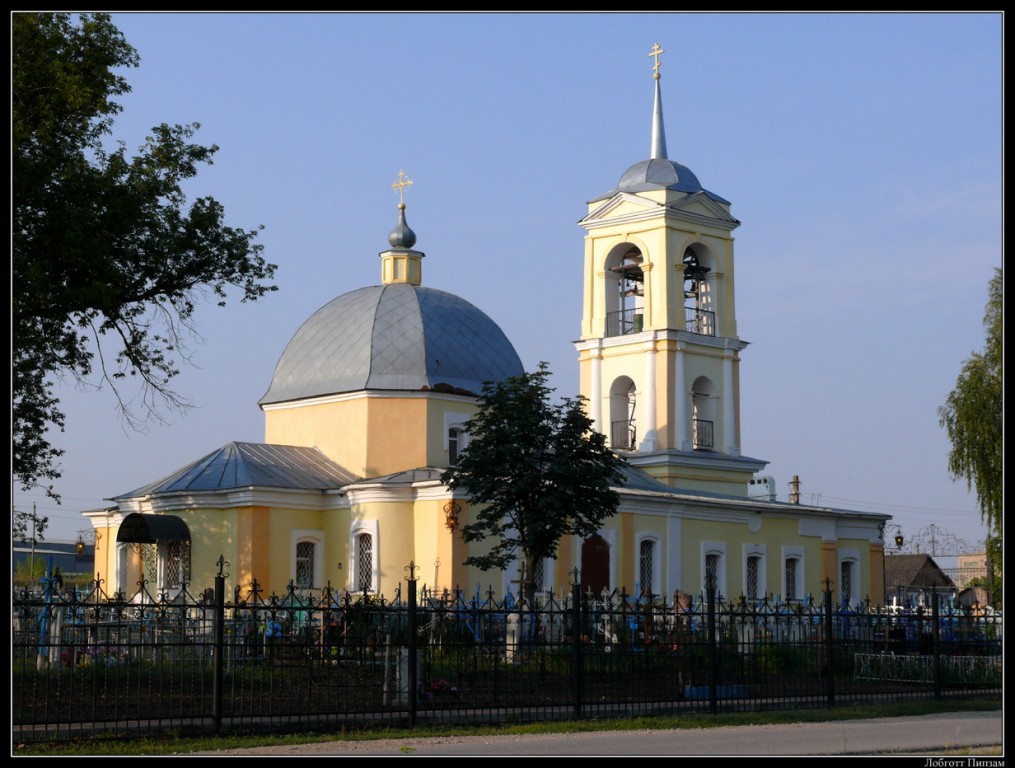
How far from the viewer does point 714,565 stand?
136 feet

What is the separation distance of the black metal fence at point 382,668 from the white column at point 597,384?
23260mm

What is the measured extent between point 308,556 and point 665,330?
12.9 m

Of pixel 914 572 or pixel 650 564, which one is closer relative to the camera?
pixel 650 564

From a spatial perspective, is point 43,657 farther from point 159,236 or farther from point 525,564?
point 525,564

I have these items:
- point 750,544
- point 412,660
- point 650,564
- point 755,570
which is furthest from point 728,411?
point 412,660

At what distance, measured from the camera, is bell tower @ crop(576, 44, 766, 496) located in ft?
A: 145

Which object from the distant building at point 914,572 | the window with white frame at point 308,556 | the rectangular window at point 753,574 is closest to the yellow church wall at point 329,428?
the window with white frame at point 308,556

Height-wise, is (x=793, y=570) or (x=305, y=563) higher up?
(x=305, y=563)

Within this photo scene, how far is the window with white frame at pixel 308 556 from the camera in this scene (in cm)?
3597

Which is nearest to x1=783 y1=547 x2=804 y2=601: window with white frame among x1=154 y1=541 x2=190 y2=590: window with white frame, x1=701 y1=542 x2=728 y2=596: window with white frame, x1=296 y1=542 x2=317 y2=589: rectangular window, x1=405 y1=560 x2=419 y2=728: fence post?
x1=701 y1=542 x2=728 y2=596: window with white frame

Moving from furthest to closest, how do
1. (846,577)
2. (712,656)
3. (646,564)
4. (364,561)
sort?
(846,577)
(646,564)
(364,561)
(712,656)

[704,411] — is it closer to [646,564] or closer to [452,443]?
[646,564]

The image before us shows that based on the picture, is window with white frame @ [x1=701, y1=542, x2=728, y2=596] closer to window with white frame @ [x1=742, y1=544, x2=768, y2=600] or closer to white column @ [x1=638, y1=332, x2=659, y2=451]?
window with white frame @ [x1=742, y1=544, x2=768, y2=600]
